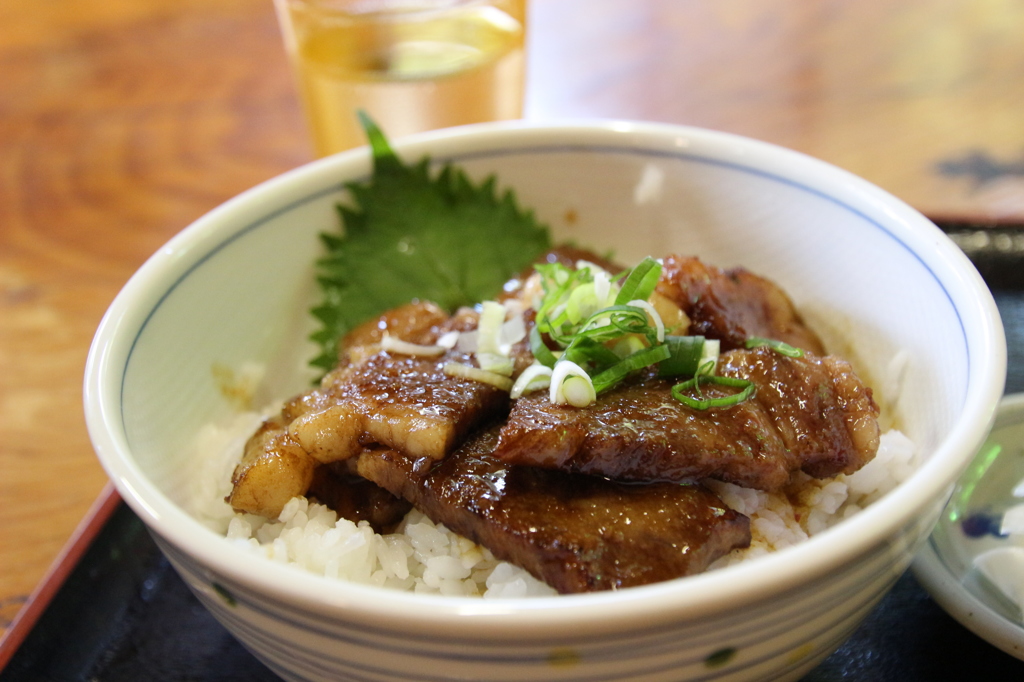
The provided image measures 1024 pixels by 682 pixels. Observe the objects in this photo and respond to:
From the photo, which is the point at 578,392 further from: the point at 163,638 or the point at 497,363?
the point at 163,638

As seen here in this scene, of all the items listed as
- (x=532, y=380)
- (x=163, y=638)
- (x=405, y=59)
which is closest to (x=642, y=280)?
(x=532, y=380)

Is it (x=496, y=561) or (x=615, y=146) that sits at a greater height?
(x=615, y=146)

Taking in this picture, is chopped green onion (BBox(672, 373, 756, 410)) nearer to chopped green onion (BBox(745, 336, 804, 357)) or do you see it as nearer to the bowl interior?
chopped green onion (BBox(745, 336, 804, 357))

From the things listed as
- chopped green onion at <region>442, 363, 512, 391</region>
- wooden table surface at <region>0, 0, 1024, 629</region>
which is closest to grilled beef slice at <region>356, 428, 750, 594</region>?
chopped green onion at <region>442, 363, 512, 391</region>

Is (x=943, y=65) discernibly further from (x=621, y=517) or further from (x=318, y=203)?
(x=621, y=517)

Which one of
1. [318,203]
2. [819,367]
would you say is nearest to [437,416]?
[819,367]

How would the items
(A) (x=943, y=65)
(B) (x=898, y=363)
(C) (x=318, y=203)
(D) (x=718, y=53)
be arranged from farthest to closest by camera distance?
(D) (x=718, y=53) → (A) (x=943, y=65) → (C) (x=318, y=203) → (B) (x=898, y=363)

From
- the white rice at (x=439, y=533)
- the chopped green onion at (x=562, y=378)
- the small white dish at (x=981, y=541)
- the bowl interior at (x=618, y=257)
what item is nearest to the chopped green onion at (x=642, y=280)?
the chopped green onion at (x=562, y=378)
